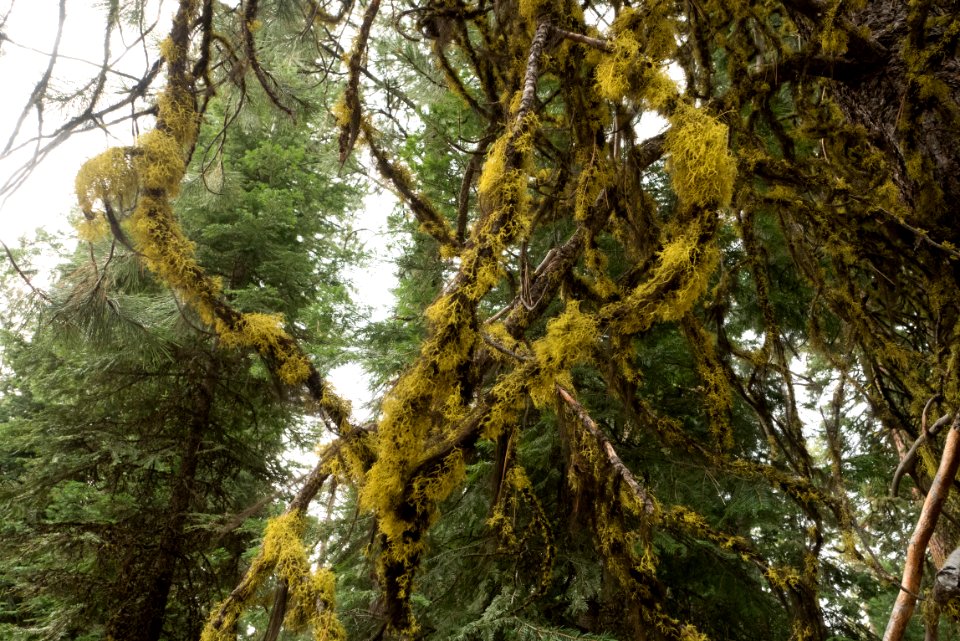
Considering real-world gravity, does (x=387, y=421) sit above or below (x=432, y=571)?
above

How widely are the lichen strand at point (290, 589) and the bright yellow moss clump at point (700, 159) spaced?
1.71m

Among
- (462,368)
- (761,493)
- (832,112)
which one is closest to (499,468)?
(462,368)

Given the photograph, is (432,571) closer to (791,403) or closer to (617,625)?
(617,625)

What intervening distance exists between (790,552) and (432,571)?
2802 mm

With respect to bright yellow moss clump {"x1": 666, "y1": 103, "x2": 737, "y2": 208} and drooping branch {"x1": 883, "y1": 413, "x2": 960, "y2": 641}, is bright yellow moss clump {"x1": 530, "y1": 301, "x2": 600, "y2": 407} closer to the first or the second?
bright yellow moss clump {"x1": 666, "y1": 103, "x2": 737, "y2": 208}

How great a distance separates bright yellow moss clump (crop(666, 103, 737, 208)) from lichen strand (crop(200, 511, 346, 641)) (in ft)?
5.60

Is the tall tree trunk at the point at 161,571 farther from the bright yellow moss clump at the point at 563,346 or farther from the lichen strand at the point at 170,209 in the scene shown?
the bright yellow moss clump at the point at 563,346

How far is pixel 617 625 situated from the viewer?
396 centimetres

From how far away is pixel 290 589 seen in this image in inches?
73.1

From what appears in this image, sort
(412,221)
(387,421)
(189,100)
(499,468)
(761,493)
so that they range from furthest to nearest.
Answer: (412,221) < (761,493) < (189,100) < (499,468) < (387,421)

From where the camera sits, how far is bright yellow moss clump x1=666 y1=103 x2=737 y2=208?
187cm

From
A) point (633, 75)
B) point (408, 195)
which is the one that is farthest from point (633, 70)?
point (408, 195)

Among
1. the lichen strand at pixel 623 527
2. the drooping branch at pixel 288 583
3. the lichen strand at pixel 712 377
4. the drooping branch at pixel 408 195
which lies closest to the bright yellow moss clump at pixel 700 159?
the lichen strand at pixel 712 377

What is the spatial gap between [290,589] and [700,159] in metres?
1.90
